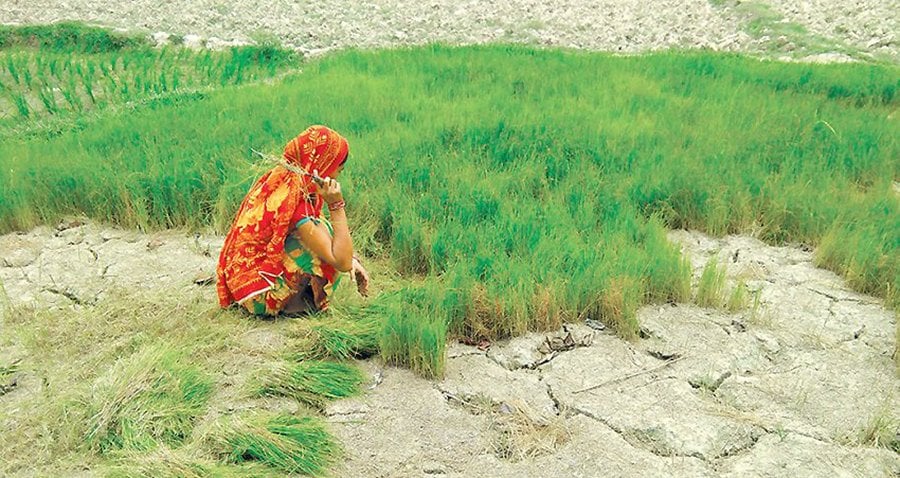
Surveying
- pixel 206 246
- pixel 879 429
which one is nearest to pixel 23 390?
pixel 206 246

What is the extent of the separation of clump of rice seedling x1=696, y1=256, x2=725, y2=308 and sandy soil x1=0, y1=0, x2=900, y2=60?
244 inches

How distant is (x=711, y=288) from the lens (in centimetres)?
323

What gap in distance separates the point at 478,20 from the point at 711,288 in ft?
25.6

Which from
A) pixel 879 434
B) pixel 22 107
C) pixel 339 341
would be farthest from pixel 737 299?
pixel 22 107

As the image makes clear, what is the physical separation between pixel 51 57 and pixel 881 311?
26.4ft

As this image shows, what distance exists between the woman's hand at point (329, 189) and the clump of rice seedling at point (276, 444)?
82cm

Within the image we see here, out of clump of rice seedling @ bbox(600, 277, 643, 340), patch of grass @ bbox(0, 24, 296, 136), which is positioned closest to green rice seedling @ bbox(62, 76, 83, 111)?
patch of grass @ bbox(0, 24, 296, 136)

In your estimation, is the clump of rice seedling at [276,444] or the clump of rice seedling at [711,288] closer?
the clump of rice seedling at [276,444]

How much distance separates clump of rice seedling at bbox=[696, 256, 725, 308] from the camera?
3.23m

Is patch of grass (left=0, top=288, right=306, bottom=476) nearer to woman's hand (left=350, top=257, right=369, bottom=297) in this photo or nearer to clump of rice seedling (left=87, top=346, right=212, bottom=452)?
clump of rice seedling (left=87, top=346, right=212, bottom=452)

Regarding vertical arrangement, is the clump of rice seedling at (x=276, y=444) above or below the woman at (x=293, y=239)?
below

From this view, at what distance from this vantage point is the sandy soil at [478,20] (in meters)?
9.03

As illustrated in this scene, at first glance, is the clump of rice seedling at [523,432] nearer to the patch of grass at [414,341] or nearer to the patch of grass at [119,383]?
the patch of grass at [414,341]

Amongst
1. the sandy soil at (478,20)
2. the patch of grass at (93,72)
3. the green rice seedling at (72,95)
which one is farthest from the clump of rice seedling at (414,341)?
the sandy soil at (478,20)
